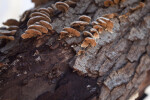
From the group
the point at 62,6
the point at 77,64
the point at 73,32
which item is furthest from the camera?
the point at 62,6

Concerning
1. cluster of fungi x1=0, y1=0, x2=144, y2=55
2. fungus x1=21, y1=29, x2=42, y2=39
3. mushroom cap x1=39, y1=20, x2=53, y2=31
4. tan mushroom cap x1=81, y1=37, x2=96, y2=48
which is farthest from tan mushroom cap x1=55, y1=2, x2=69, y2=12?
tan mushroom cap x1=81, y1=37, x2=96, y2=48

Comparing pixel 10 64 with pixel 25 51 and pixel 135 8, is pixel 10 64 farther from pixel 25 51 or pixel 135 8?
pixel 135 8

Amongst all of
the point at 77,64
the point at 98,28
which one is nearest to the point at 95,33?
the point at 98,28

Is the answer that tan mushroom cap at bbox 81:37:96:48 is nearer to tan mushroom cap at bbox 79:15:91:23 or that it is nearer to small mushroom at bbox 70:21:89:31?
small mushroom at bbox 70:21:89:31

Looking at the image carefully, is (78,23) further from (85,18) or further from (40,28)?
(40,28)

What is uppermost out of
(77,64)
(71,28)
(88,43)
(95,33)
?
(71,28)

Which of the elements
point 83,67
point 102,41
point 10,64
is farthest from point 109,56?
point 10,64
